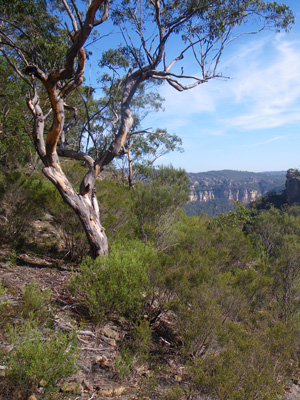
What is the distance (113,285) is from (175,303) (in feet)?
3.40

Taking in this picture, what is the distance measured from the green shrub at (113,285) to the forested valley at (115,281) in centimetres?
2

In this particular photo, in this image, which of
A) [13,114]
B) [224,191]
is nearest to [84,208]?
[13,114]

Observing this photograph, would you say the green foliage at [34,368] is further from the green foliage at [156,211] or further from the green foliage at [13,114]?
the green foliage at [13,114]

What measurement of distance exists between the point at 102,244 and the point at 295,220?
15.9 metres

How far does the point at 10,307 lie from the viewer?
3273 mm

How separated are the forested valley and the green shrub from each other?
2cm

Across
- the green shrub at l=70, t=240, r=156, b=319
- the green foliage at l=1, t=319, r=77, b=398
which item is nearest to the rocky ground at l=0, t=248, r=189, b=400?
the green foliage at l=1, t=319, r=77, b=398

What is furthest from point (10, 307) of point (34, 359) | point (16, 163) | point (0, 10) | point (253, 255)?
point (16, 163)

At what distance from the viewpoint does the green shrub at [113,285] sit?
3.71m

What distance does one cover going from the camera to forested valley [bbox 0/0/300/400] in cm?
281

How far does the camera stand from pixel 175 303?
13.7 feet

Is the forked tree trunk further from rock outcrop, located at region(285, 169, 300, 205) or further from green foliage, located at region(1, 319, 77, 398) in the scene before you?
rock outcrop, located at region(285, 169, 300, 205)

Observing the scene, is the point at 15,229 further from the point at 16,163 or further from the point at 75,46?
the point at 16,163

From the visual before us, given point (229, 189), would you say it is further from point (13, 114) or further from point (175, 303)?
point (175, 303)
